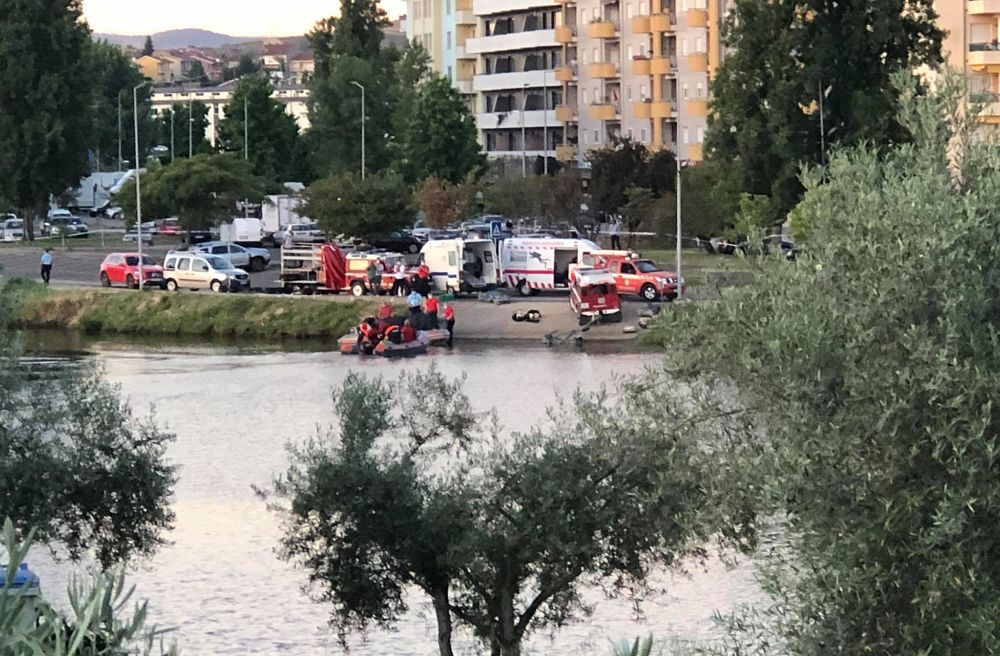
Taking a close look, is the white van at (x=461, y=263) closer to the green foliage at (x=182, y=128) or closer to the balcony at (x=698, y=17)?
the balcony at (x=698, y=17)

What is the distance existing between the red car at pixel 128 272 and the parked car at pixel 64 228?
22823 mm

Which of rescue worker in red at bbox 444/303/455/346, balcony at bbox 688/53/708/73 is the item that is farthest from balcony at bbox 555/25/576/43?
rescue worker in red at bbox 444/303/455/346

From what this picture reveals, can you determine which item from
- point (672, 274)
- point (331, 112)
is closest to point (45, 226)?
point (331, 112)

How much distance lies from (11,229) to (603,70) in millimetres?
32478

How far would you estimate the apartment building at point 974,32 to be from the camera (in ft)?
227

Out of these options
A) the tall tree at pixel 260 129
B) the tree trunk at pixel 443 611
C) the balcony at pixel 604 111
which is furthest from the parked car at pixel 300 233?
the tree trunk at pixel 443 611

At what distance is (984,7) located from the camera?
70312mm

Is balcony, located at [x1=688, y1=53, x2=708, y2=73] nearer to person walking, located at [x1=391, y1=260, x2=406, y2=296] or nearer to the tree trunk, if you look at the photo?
person walking, located at [x1=391, y1=260, x2=406, y2=296]

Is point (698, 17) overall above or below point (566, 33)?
below

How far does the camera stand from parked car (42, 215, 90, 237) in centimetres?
9639

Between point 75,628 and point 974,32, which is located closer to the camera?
point 75,628

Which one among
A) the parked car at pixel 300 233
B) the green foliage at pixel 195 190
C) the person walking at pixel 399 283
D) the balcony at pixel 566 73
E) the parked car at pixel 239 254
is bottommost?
the person walking at pixel 399 283

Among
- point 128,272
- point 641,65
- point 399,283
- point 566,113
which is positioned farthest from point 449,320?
point 566,113

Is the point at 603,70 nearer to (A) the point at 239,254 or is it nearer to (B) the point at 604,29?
(B) the point at 604,29
